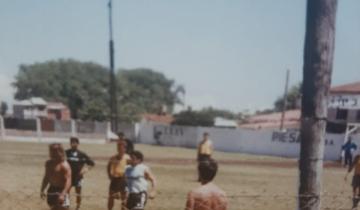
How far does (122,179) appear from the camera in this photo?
42.6 ft

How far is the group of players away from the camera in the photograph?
625 cm

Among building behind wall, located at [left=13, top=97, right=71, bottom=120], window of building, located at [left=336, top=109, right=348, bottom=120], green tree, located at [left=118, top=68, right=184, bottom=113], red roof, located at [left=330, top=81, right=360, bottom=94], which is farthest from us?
green tree, located at [left=118, top=68, right=184, bottom=113]

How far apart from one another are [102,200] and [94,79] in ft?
388

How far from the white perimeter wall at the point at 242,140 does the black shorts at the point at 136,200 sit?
33045 millimetres

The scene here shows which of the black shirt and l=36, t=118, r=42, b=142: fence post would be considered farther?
l=36, t=118, r=42, b=142: fence post

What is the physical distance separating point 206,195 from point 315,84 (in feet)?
4.93

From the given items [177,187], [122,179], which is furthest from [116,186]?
[177,187]

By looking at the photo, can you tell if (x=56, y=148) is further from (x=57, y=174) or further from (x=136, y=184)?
(x=136, y=184)

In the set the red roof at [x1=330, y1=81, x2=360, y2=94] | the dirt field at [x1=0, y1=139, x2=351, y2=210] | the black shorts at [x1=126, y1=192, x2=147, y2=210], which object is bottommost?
the dirt field at [x1=0, y1=139, x2=351, y2=210]

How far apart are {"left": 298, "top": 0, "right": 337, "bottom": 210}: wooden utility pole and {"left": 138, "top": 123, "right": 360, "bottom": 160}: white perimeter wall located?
38.4m

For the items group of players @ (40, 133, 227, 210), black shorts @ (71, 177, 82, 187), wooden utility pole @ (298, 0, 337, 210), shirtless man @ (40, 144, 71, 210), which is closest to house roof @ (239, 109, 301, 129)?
black shorts @ (71, 177, 82, 187)

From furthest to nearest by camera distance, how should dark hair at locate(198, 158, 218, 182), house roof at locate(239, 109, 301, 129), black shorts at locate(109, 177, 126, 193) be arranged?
house roof at locate(239, 109, 301, 129) → black shorts at locate(109, 177, 126, 193) → dark hair at locate(198, 158, 218, 182)

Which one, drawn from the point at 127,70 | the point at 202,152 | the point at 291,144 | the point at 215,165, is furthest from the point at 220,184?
the point at 127,70

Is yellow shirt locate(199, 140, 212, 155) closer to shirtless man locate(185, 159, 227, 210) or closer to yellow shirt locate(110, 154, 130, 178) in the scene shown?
yellow shirt locate(110, 154, 130, 178)
